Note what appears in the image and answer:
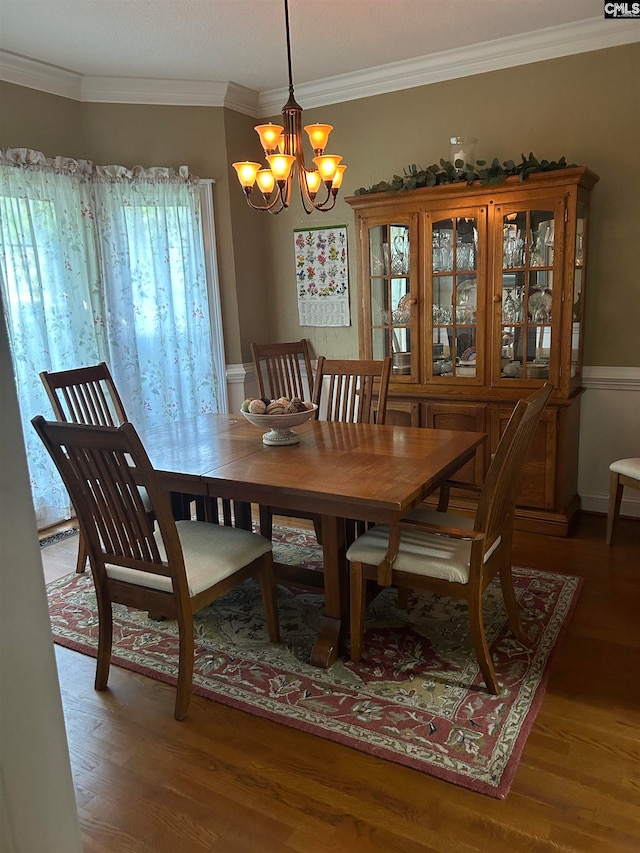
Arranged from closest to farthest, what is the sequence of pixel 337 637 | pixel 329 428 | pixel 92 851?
pixel 92 851 → pixel 337 637 → pixel 329 428

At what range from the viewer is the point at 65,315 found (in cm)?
373

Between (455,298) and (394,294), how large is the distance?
0.38m

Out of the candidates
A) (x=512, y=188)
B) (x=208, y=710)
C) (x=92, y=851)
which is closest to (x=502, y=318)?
(x=512, y=188)

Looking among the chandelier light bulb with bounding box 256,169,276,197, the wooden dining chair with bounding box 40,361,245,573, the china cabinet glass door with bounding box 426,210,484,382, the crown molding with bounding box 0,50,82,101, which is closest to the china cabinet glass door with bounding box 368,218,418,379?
the china cabinet glass door with bounding box 426,210,484,382

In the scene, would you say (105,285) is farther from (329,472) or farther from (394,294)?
(329,472)

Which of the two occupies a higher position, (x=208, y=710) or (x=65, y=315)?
(x=65, y=315)

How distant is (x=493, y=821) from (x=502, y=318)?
99.0 inches

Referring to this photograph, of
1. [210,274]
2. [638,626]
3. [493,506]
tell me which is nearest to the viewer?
[493,506]

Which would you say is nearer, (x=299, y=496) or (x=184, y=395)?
(x=299, y=496)

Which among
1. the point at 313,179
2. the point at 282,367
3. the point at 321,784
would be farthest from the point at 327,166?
the point at 321,784

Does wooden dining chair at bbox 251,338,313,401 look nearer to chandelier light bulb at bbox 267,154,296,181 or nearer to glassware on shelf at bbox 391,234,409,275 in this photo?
glassware on shelf at bbox 391,234,409,275

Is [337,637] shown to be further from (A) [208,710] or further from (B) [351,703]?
(A) [208,710]

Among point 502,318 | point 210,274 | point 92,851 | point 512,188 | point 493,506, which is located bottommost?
point 92,851

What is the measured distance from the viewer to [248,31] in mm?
3221
